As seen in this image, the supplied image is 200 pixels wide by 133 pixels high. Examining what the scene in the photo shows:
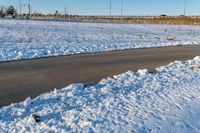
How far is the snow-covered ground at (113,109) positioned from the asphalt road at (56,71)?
35.3 inches

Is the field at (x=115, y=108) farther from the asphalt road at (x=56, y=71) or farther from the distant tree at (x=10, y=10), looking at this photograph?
the distant tree at (x=10, y=10)

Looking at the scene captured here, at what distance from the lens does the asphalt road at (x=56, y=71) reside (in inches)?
Result: 401

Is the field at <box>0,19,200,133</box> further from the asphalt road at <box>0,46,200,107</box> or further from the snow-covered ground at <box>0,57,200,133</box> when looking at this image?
the asphalt road at <box>0,46,200,107</box>

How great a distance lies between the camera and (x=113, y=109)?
8.16m

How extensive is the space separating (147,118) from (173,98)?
1.81m

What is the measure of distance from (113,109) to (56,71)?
5.47m

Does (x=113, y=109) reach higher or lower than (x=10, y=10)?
lower

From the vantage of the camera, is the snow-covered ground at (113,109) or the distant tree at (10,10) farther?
the distant tree at (10,10)

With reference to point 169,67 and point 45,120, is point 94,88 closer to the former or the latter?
point 45,120

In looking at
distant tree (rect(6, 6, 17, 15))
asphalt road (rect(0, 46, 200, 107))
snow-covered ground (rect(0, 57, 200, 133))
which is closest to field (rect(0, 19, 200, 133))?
snow-covered ground (rect(0, 57, 200, 133))

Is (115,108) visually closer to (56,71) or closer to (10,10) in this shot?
(56,71)

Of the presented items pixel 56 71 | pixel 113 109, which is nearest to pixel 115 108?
pixel 113 109

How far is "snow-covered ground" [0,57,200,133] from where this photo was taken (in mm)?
7246

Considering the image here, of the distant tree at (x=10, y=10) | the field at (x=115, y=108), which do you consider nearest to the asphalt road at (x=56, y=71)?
the field at (x=115, y=108)
